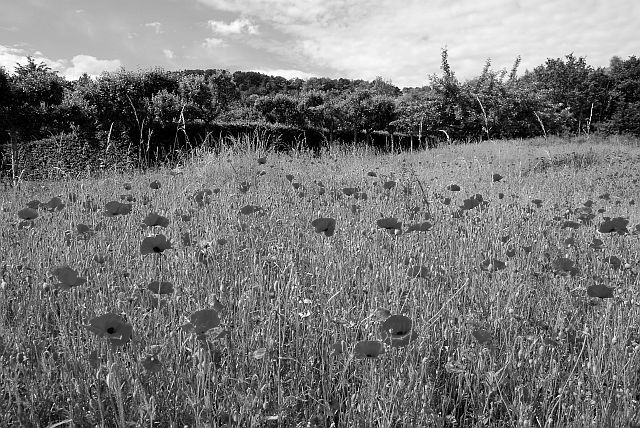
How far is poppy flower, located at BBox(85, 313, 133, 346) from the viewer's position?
1.06m

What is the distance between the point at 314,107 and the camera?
19609 millimetres

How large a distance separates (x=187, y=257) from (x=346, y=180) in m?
3.68

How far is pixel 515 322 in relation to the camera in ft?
6.17

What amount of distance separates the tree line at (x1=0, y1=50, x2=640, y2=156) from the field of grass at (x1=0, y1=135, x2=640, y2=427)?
3405 millimetres

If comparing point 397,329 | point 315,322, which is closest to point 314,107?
point 315,322

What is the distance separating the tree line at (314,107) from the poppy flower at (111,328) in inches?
195

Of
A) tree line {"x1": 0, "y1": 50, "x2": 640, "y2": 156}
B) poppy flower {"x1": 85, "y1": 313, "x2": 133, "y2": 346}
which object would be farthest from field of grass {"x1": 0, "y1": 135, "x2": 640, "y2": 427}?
tree line {"x1": 0, "y1": 50, "x2": 640, "y2": 156}

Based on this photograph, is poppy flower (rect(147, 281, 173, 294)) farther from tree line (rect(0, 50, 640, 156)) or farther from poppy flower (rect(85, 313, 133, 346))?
tree line (rect(0, 50, 640, 156))

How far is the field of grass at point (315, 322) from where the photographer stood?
1.32m

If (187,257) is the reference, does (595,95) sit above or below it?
above

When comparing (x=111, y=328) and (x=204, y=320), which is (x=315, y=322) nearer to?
(x=204, y=320)

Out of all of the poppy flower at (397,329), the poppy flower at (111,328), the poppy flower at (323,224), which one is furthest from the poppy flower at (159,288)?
the poppy flower at (397,329)

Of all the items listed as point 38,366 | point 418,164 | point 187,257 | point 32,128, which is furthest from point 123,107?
point 38,366

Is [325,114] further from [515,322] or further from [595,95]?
[595,95]
